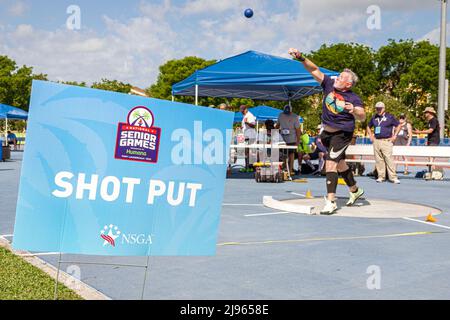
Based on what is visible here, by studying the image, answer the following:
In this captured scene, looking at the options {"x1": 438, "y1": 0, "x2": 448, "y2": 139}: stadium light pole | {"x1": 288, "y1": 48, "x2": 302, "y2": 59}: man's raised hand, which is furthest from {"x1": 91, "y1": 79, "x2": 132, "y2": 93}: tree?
{"x1": 288, "y1": 48, "x2": 302, "y2": 59}: man's raised hand

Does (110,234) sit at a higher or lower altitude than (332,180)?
lower

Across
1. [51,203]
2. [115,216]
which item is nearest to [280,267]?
[115,216]

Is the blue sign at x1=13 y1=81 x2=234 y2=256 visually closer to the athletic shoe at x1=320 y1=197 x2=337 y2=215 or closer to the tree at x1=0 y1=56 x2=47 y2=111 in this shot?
the athletic shoe at x1=320 y1=197 x2=337 y2=215

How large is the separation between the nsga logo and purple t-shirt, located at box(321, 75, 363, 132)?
4.69 meters

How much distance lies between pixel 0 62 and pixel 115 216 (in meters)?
73.0

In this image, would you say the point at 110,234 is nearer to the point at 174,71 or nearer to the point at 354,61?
the point at 354,61

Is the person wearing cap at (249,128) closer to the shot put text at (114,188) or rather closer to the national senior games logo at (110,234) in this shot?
the shot put text at (114,188)

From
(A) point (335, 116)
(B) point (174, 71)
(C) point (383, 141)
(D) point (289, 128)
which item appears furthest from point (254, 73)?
(B) point (174, 71)

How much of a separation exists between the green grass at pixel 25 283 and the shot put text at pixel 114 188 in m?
0.74

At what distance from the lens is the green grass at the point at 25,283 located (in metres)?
3.72

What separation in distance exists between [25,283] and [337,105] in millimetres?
5121

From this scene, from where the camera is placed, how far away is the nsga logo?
3541 mm

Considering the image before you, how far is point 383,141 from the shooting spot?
1521 centimetres

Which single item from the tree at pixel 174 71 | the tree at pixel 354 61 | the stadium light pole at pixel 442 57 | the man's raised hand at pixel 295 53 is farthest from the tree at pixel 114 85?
the man's raised hand at pixel 295 53
